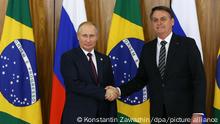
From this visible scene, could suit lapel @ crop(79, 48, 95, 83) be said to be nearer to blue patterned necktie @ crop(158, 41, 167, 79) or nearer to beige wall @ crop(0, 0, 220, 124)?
blue patterned necktie @ crop(158, 41, 167, 79)

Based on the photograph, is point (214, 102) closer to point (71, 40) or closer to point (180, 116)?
point (180, 116)

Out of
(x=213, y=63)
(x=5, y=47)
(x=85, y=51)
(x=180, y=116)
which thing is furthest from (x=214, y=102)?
(x=5, y=47)

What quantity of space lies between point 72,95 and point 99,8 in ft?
4.46

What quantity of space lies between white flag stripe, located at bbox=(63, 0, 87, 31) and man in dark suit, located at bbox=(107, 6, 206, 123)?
88 cm

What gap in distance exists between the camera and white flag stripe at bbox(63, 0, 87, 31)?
10.3 feet

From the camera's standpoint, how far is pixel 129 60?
3129 mm

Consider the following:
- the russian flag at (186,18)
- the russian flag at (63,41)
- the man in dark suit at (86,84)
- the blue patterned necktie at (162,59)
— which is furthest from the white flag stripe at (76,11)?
the blue patterned necktie at (162,59)

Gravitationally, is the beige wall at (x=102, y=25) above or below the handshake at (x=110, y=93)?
above

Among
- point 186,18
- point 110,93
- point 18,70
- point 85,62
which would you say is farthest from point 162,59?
point 18,70

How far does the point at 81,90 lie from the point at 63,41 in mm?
937

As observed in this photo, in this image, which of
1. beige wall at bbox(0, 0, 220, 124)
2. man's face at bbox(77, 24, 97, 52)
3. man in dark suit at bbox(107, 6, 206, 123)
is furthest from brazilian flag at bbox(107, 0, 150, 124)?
man's face at bbox(77, 24, 97, 52)

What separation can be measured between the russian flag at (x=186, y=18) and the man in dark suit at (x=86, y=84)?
0.99m

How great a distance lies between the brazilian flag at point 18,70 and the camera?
303 cm
